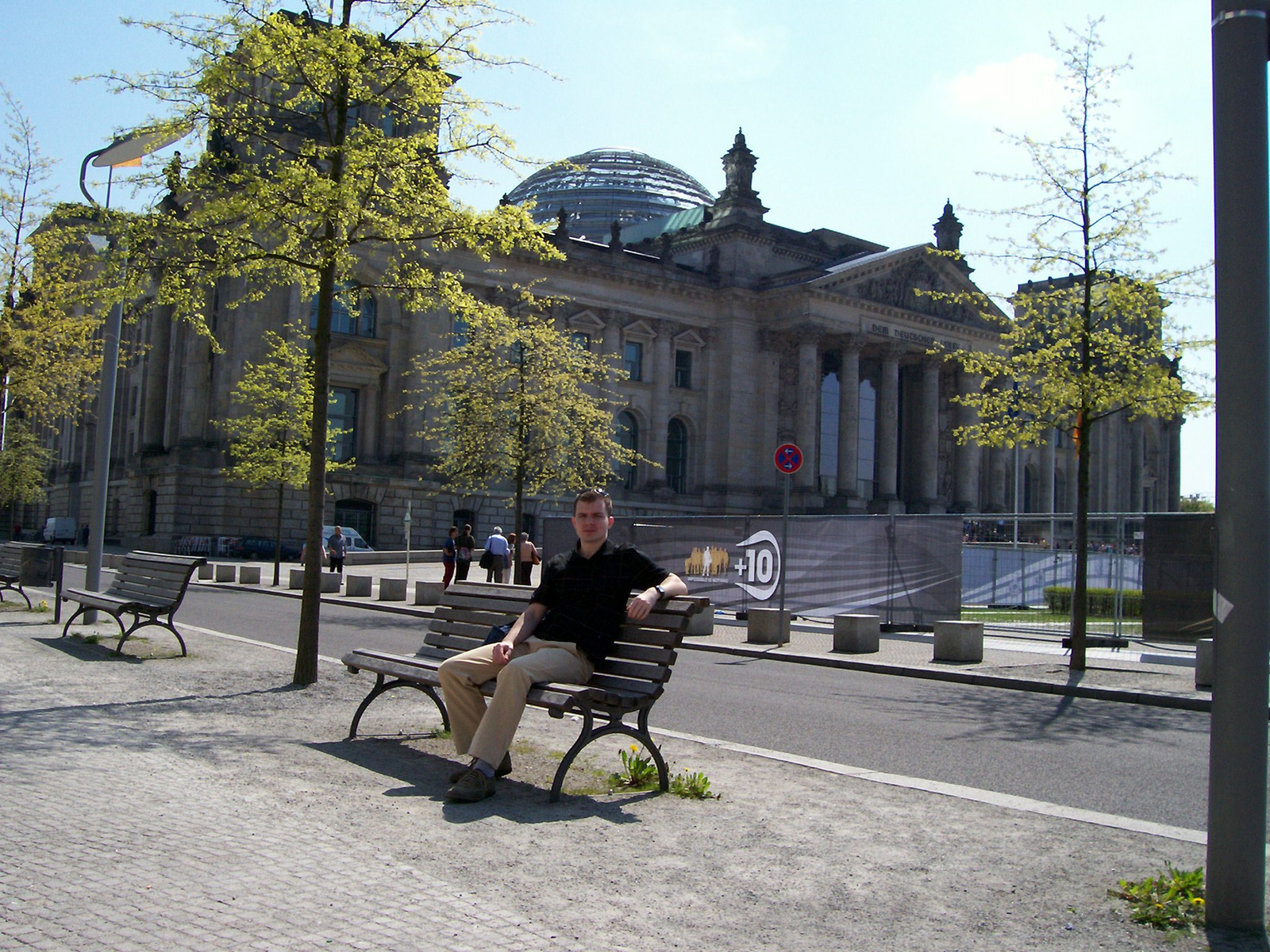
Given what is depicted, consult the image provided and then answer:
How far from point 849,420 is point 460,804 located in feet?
207

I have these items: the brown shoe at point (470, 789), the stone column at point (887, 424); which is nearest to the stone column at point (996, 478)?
the stone column at point (887, 424)

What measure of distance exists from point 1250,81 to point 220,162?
31.7 ft

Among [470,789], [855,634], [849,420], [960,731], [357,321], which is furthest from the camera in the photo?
[849,420]

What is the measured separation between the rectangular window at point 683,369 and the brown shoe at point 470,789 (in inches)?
2364

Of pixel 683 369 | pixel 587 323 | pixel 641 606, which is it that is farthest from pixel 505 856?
pixel 683 369

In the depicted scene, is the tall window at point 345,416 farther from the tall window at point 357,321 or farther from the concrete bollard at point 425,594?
the concrete bollard at point 425,594

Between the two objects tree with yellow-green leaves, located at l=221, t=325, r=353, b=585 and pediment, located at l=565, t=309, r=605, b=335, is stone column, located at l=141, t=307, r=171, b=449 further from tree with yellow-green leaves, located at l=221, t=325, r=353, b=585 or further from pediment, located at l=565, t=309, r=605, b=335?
tree with yellow-green leaves, located at l=221, t=325, r=353, b=585

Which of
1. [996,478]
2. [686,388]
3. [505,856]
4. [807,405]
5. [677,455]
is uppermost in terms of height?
[686,388]

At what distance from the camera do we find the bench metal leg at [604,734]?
636cm

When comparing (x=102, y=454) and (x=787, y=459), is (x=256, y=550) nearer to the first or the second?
(x=102, y=454)

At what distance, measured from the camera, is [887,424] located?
229 ft

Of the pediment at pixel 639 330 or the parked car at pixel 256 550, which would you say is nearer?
the parked car at pixel 256 550

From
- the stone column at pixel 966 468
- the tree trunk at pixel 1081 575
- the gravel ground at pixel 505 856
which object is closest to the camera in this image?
the gravel ground at pixel 505 856

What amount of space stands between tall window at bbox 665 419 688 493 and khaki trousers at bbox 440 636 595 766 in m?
58.1
